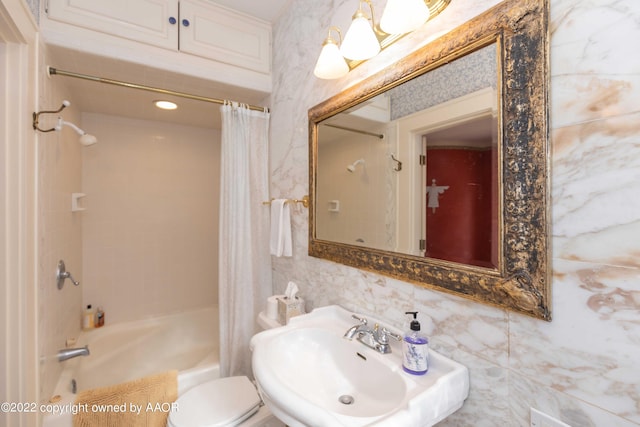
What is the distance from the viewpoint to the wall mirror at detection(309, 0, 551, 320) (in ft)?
2.20

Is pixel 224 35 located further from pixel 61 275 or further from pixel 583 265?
pixel 583 265

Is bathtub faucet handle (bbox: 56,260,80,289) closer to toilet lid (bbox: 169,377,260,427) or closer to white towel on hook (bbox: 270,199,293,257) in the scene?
toilet lid (bbox: 169,377,260,427)

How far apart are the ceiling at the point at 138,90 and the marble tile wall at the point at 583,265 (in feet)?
4.61

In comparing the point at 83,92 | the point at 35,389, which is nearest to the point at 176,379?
the point at 35,389

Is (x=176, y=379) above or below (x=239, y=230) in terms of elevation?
below

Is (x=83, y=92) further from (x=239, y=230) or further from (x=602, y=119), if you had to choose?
(x=602, y=119)

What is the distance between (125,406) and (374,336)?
4.31ft

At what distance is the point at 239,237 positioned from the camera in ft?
5.90

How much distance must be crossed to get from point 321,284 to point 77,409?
130cm

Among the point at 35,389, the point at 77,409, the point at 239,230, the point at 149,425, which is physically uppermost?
the point at 239,230

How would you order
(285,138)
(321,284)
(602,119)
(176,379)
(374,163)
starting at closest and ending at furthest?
(602,119) < (374,163) < (321,284) < (176,379) < (285,138)

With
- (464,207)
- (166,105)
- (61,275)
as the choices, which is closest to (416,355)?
(464,207)

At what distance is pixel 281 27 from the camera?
5.91 ft

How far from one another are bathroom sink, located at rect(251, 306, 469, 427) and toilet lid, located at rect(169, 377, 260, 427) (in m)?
0.51
